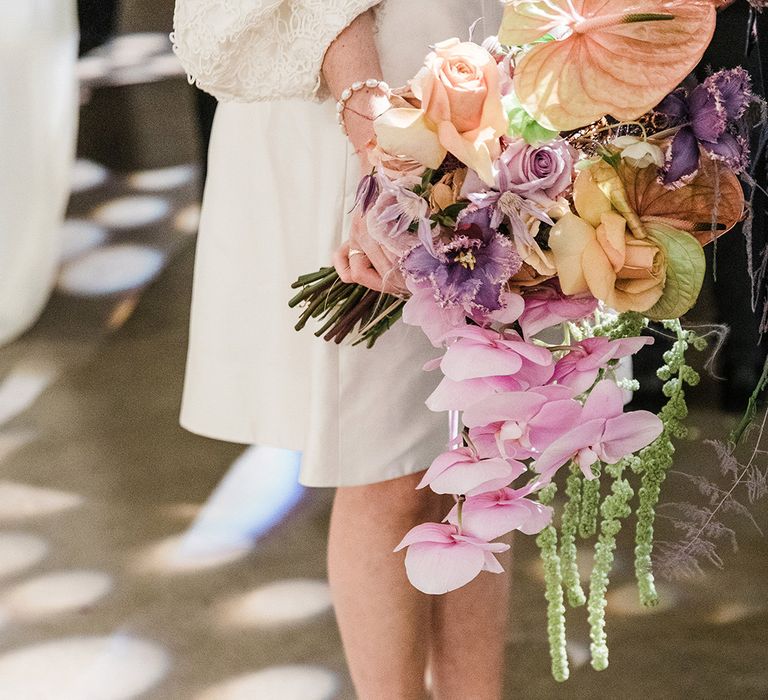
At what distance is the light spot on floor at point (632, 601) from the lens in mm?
1701

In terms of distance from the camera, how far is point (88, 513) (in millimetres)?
2059

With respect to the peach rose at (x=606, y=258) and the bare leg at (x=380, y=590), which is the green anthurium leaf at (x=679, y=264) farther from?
the bare leg at (x=380, y=590)

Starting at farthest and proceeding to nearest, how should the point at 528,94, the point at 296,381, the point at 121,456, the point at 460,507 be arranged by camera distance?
the point at 121,456
the point at 296,381
the point at 460,507
the point at 528,94

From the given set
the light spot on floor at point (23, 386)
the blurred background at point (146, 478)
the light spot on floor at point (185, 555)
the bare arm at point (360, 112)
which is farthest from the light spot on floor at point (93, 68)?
the bare arm at point (360, 112)

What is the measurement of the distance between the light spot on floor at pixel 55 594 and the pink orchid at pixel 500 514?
113cm

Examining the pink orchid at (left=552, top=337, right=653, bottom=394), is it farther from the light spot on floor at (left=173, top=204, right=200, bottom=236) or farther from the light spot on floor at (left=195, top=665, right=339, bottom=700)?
the light spot on floor at (left=173, top=204, right=200, bottom=236)

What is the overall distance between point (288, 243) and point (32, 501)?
3.58 ft

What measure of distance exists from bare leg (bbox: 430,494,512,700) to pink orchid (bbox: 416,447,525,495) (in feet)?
1.59

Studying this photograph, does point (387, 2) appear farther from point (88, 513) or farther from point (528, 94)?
point (88, 513)

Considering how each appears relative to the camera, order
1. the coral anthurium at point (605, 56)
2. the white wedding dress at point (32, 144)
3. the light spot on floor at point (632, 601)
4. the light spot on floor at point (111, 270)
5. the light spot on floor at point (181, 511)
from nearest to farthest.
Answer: the coral anthurium at point (605, 56) < the light spot on floor at point (632, 601) < the light spot on floor at point (181, 511) < the white wedding dress at point (32, 144) < the light spot on floor at point (111, 270)

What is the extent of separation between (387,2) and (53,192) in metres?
2.01

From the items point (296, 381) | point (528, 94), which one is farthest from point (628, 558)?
point (528, 94)

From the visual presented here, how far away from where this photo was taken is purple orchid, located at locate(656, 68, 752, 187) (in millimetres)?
754

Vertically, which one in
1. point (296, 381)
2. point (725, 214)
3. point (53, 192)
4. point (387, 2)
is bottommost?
point (53, 192)
